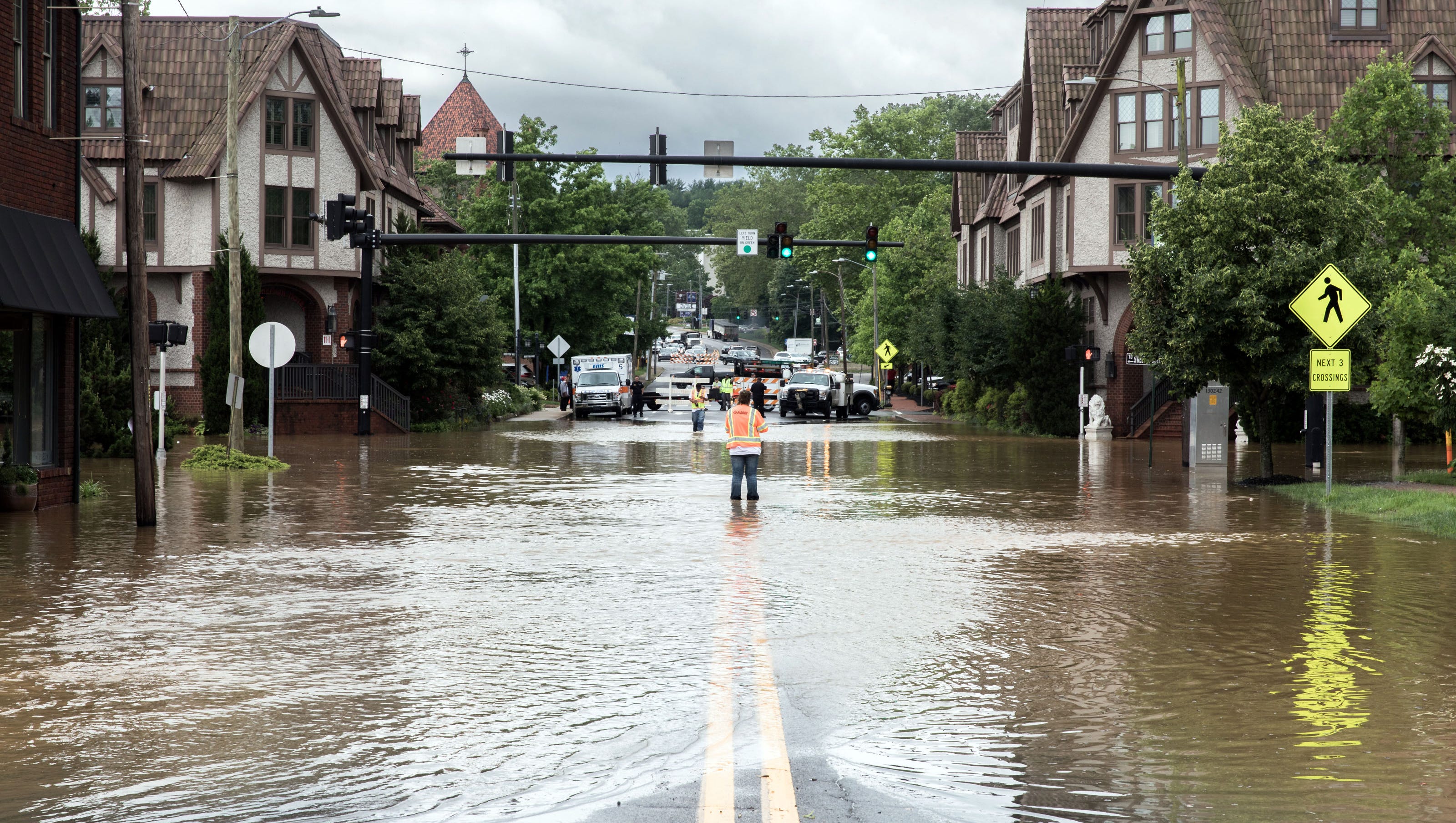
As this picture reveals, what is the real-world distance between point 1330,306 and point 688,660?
1472cm

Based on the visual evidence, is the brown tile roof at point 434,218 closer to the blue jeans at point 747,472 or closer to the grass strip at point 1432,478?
the blue jeans at point 747,472

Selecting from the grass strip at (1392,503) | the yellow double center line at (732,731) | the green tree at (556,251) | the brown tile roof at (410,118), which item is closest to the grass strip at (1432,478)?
the grass strip at (1392,503)

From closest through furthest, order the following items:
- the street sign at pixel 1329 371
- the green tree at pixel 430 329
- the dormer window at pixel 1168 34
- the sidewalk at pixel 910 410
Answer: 1. the street sign at pixel 1329 371
2. the dormer window at pixel 1168 34
3. the green tree at pixel 430 329
4. the sidewalk at pixel 910 410

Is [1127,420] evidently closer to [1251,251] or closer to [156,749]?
[1251,251]

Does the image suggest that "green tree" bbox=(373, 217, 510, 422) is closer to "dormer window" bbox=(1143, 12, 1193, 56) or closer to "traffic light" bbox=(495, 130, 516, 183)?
"traffic light" bbox=(495, 130, 516, 183)

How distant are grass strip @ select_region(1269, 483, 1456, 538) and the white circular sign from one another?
59.8ft

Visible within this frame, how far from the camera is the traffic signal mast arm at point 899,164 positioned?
22.5 m

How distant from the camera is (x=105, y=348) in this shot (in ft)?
97.7

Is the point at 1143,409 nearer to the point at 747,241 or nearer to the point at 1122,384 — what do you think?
the point at 1122,384

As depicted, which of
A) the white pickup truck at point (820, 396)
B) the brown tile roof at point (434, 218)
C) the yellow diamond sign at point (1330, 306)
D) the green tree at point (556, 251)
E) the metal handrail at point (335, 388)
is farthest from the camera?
the green tree at point (556, 251)

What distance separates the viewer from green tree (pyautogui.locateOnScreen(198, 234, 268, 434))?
3922 centimetres

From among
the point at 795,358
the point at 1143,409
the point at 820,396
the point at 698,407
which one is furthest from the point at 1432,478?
the point at 795,358

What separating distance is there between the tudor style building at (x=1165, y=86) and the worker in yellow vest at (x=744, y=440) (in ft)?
72.8

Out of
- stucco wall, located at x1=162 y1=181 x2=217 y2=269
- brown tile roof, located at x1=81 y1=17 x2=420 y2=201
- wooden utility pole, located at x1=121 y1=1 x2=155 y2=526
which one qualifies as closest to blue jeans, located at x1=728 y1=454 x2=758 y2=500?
wooden utility pole, located at x1=121 y1=1 x2=155 y2=526
